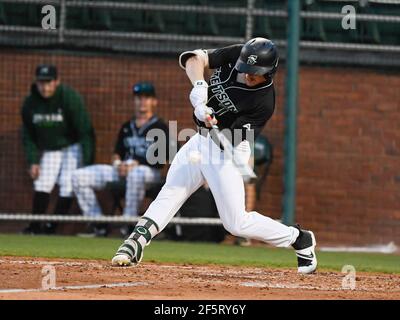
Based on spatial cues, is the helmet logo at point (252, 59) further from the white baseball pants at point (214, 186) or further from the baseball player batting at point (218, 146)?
the white baseball pants at point (214, 186)

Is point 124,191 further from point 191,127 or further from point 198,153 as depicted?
point 198,153

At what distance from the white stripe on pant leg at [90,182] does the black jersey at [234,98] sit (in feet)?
13.2

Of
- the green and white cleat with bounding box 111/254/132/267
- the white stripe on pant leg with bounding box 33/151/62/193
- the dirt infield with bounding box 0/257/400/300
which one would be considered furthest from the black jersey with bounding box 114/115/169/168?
the green and white cleat with bounding box 111/254/132/267

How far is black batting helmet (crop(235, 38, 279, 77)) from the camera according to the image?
712 centimetres

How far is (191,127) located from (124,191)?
1035 mm

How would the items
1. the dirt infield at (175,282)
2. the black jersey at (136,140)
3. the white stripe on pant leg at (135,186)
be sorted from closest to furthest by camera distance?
the dirt infield at (175,282), the white stripe on pant leg at (135,186), the black jersey at (136,140)

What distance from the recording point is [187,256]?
9.10 metres

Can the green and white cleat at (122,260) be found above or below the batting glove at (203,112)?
below

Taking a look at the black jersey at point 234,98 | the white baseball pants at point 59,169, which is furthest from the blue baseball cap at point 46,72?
the black jersey at point 234,98

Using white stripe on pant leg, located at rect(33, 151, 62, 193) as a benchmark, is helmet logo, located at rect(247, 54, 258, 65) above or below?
above

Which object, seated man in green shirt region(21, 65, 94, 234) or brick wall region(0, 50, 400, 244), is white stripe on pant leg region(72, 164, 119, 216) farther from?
brick wall region(0, 50, 400, 244)

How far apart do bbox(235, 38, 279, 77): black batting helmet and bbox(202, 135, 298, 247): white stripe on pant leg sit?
608 mm

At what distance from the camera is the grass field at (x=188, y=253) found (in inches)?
345
